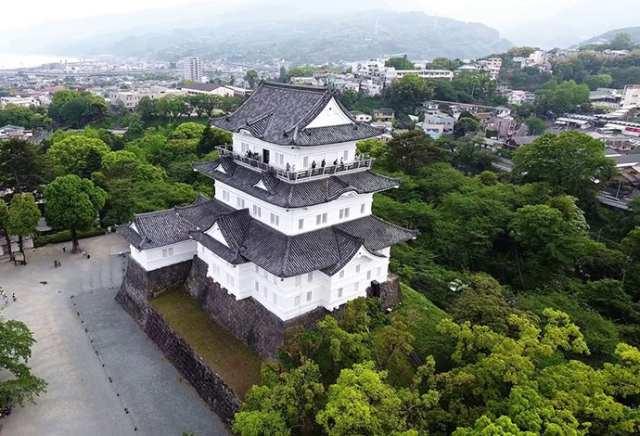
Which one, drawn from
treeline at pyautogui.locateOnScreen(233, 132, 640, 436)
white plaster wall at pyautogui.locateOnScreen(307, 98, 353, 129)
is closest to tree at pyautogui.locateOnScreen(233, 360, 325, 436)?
treeline at pyautogui.locateOnScreen(233, 132, 640, 436)

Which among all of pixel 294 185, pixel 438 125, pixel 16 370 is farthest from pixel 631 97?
pixel 16 370

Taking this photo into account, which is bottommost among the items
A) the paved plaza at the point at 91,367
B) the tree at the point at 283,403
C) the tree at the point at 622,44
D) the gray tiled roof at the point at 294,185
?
the paved plaza at the point at 91,367

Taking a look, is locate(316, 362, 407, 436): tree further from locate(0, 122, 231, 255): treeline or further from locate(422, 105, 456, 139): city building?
locate(422, 105, 456, 139): city building

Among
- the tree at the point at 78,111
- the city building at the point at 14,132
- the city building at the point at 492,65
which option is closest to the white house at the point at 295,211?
the city building at the point at 14,132

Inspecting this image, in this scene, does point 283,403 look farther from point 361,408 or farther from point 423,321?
point 423,321

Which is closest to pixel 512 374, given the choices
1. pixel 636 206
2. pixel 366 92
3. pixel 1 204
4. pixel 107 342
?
pixel 107 342

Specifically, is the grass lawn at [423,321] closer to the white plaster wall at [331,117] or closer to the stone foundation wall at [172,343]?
the stone foundation wall at [172,343]

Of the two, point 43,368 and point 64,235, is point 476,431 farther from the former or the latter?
point 64,235
